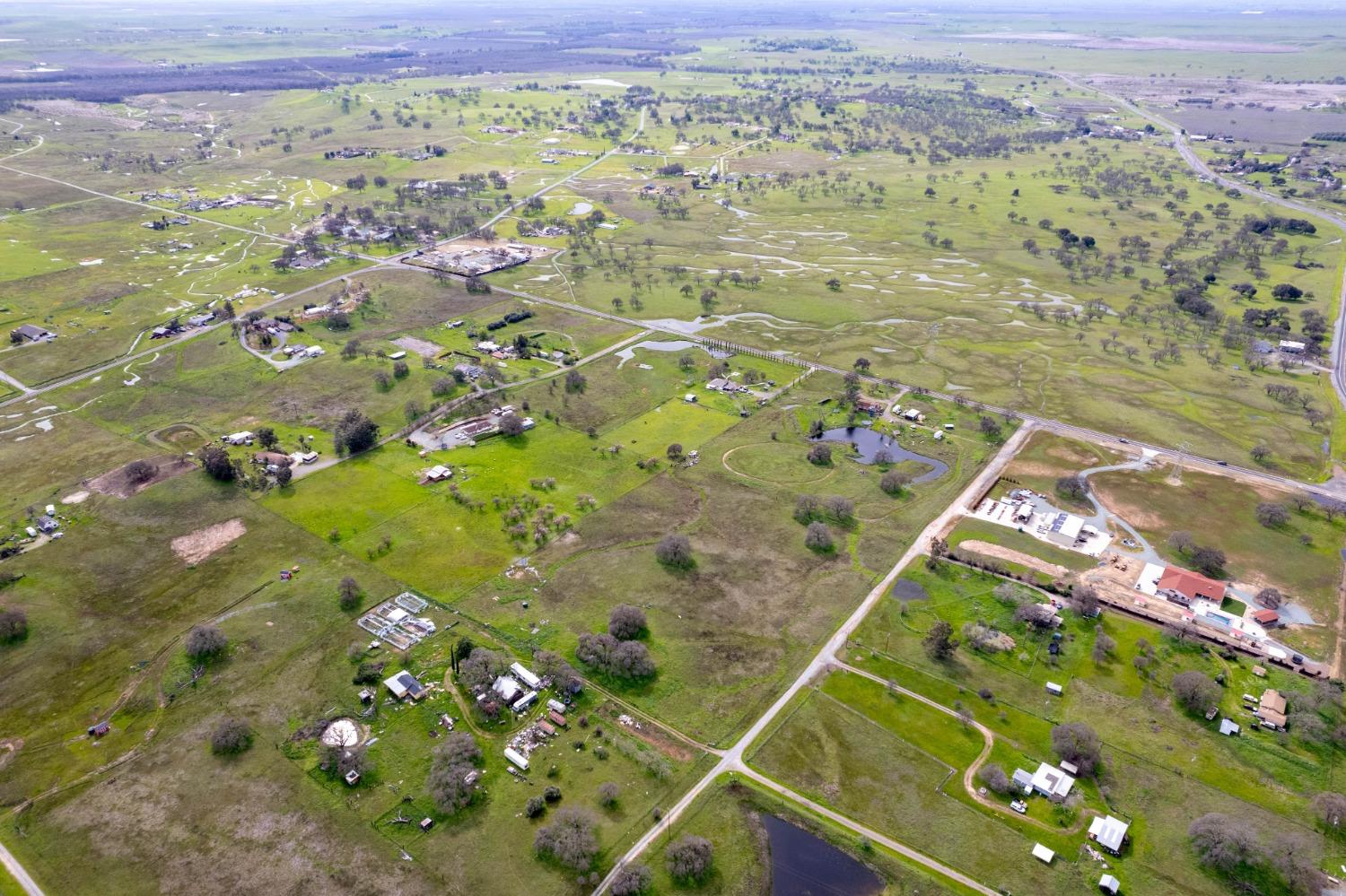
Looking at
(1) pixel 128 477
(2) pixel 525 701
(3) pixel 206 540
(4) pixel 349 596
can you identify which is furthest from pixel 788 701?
(1) pixel 128 477

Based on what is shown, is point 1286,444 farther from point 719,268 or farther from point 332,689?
point 332,689

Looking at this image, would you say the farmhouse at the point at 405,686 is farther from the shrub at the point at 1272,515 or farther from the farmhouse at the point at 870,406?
the shrub at the point at 1272,515

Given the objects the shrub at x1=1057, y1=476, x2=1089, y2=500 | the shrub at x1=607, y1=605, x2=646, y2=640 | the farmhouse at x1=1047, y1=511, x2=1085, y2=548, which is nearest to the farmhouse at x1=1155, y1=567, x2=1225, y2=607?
the farmhouse at x1=1047, y1=511, x2=1085, y2=548

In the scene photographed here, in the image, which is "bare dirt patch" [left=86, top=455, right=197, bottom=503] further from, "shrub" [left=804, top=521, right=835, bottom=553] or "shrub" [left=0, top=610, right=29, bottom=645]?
"shrub" [left=804, top=521, right=835, bottom=553]

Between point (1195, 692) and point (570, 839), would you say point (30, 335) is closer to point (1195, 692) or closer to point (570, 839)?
point (570, 839)

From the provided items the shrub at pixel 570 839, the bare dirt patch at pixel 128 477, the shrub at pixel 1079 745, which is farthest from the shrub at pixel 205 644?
the shrub at pixel 1079 745

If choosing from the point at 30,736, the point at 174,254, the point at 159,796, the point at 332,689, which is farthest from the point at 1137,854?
the point at 174,254
